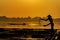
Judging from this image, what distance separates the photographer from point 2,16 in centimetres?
181

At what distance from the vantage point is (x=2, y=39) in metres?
1.41

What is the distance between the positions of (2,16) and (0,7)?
111 mm

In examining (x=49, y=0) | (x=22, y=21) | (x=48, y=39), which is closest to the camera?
(x=48, y=39)

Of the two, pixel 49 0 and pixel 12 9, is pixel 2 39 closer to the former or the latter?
pixel 12 9

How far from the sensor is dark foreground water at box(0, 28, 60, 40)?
1.41 m

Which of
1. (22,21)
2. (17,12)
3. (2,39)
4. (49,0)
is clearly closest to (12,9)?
(17,12)

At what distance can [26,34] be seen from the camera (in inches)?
55.8

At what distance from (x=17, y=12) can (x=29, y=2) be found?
17 cm

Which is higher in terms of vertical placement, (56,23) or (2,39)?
(56,23)

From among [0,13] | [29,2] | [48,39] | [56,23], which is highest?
[29,2]

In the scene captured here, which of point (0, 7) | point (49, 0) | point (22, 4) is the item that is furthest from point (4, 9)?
point (49, 0)

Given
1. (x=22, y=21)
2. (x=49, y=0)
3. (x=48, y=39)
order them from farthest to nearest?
1. (x=49, y=0)
2. (x=22, y=21)
3. (x=48, y=39)

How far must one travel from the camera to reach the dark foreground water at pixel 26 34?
141 cm

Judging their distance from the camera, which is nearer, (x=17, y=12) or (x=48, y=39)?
(x=48, y=39)
